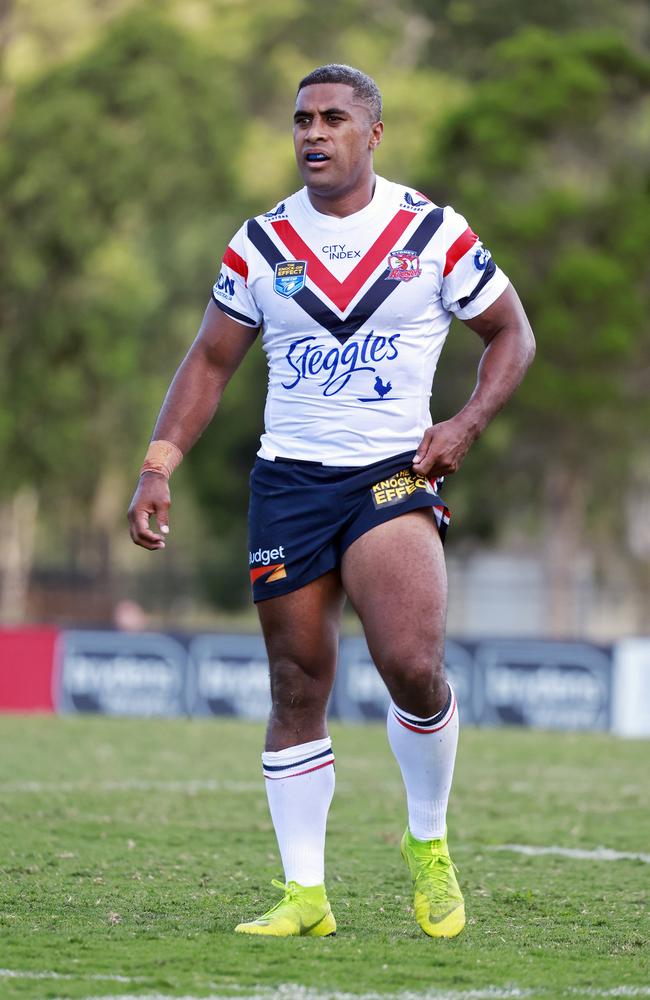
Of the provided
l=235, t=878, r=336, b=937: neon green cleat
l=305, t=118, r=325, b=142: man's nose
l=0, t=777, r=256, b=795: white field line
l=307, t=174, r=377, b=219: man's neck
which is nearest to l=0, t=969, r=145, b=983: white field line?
l=235, t=878, r=336, b=937: neon green cleat

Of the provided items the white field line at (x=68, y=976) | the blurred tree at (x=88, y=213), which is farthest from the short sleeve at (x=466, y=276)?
the blurred tree at (x=88, y=213)

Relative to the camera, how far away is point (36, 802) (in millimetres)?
8891

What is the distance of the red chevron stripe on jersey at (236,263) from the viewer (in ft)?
17.1

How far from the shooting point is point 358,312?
5004 millimetres

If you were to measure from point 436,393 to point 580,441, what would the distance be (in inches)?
118

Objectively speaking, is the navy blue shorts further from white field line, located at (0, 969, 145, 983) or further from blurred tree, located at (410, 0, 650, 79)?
blurred tree, located at (410, 0, 650, 79)

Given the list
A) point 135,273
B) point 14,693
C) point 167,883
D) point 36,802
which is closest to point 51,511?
point 135,273

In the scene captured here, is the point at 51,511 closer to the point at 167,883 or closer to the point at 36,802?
the point at 36,802

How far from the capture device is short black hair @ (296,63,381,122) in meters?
5.09

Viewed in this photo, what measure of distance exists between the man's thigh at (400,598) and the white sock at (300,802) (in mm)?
357

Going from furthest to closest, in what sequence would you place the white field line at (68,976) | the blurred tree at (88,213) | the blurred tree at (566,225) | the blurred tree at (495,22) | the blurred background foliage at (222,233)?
the blurred tree at (495,22) → the blurred tree at (88,213) → the blurred background foliage at (222,233) → the blurred tree at (566,225) → the white field line at (68,976)

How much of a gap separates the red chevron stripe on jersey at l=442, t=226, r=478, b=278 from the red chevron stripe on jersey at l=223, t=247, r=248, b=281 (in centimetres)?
61

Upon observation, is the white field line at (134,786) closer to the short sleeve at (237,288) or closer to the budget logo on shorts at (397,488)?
the short sleeve at (237,288)

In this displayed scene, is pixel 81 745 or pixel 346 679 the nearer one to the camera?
pixel 81 745
